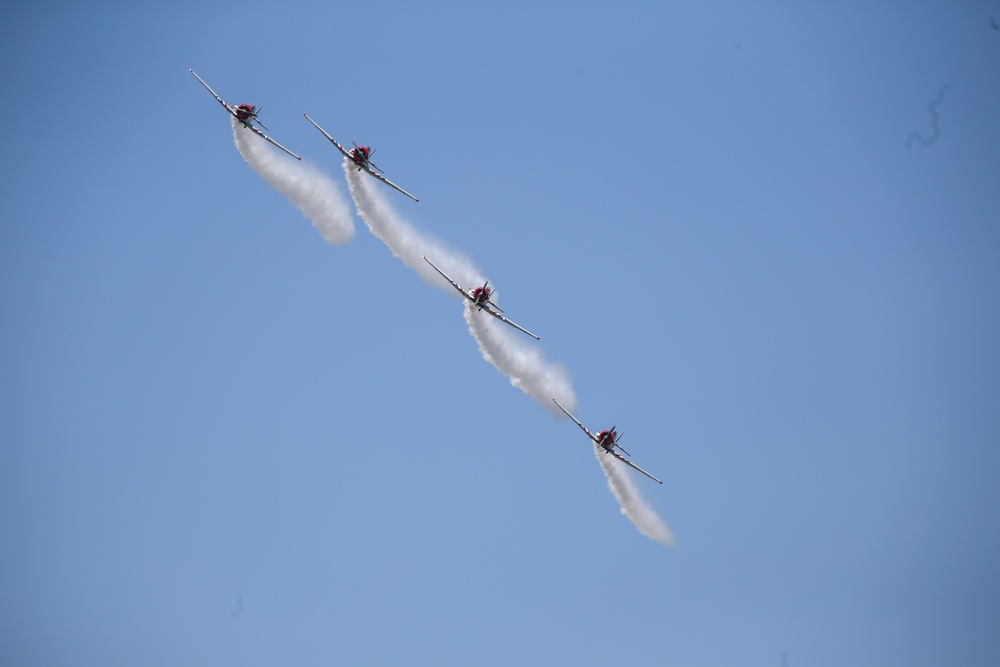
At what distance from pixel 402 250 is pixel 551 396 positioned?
48.7 feet

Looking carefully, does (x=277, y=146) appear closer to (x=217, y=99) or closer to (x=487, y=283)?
(x=217, y=99)

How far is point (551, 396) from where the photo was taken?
10431 centimetres

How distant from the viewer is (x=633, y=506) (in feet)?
349

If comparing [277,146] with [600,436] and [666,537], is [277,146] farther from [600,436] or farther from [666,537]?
[666,537]

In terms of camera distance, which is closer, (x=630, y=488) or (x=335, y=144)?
(x=335, y=144)

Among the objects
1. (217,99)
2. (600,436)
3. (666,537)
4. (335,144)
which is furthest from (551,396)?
(217,99)

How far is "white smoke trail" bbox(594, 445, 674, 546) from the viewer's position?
346 ft

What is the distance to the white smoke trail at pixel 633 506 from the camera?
10531cm

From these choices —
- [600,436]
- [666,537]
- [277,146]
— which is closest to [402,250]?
[277,146]

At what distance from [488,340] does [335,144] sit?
1736cm

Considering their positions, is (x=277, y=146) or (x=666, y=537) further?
(x=666, y=537)

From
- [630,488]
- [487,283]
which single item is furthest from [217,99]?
[630,488]

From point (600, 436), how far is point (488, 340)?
1057 cm

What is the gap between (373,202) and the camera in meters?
102
